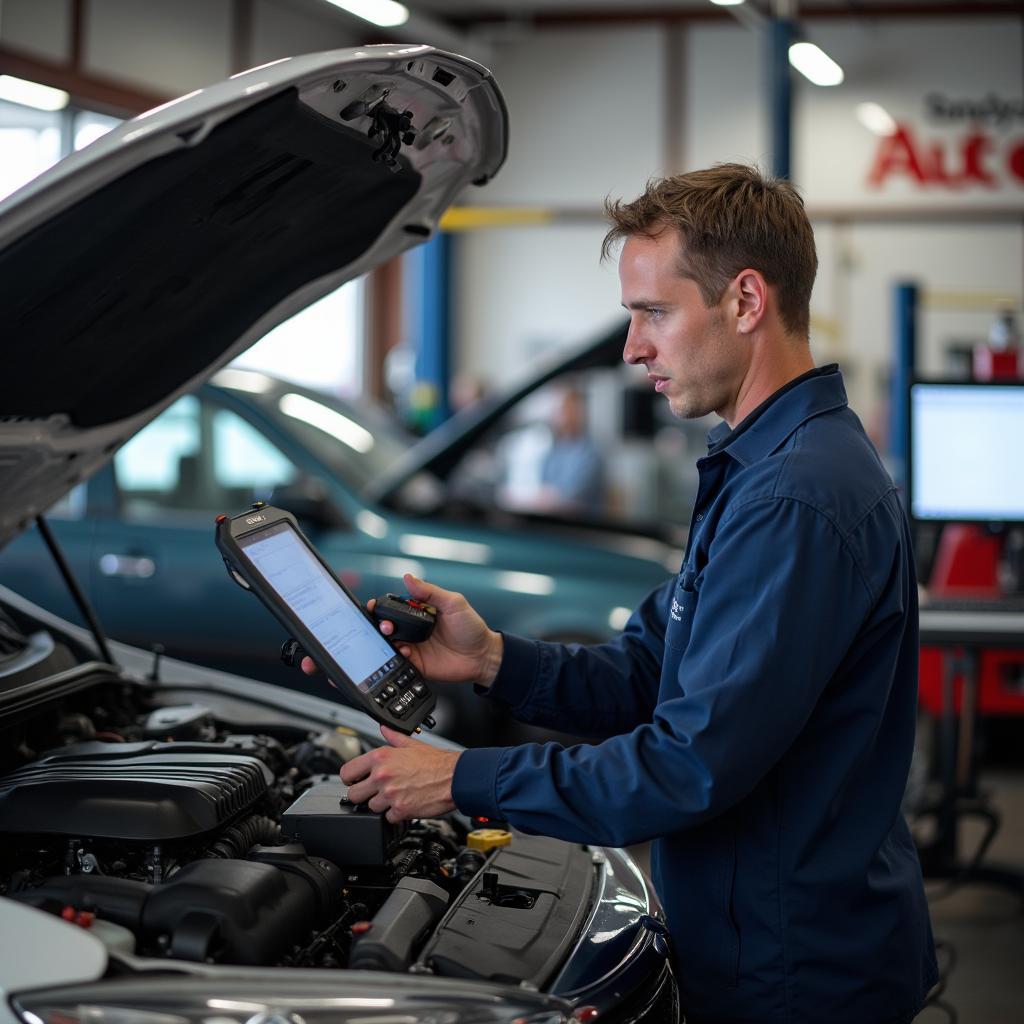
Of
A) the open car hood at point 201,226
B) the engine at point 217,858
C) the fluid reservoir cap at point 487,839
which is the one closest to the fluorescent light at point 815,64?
the open car hood at point 201,226

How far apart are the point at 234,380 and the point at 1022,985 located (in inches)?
140

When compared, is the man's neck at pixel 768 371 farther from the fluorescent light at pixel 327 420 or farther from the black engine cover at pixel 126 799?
the fluorescent light at pixel 327 420

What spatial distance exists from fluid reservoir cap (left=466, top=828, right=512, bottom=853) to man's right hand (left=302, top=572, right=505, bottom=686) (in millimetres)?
255

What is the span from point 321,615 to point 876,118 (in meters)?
12.7

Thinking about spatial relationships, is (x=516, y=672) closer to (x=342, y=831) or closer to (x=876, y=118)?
(x=342, y=831)

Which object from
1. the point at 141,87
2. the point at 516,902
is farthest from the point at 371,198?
the point at 141,87

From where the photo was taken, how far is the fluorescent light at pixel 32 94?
28.9 ft

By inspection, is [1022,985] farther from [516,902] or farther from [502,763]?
[502,763]

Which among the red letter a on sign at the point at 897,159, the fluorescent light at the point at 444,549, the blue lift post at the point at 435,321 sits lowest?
the fluorescent light at the point at 444,549

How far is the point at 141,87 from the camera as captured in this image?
10320mm

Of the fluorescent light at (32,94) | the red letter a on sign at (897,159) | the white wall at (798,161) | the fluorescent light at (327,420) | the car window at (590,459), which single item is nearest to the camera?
the fluorescent light at (327,420)

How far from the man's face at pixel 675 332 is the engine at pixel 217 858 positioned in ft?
2.50

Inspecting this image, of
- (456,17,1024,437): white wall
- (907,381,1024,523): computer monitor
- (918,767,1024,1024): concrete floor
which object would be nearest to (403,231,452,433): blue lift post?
(456,17,1024,437): white wall

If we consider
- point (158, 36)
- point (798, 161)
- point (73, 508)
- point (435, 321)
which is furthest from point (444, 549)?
point (798, 161)
